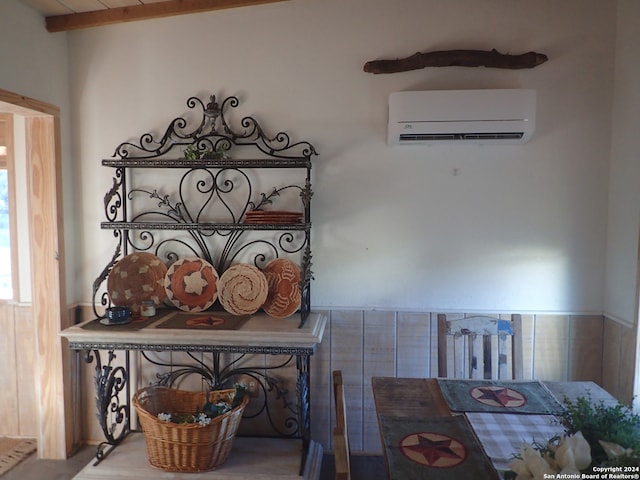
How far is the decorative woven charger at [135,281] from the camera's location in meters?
2.21

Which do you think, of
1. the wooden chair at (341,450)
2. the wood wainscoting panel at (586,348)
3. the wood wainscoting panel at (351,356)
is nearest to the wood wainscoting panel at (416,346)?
the wood wainscoting panel at (351,356)

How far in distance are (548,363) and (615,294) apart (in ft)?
1.56

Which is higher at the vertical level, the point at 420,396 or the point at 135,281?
the point at 135,281

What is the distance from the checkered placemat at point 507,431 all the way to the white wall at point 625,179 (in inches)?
34.8

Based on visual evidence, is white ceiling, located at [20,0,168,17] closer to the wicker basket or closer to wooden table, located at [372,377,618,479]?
the wicker basket

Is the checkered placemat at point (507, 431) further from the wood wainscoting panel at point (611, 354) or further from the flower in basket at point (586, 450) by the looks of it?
the wood wainscoting panel at point (611, 354)

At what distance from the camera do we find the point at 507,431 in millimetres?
1331

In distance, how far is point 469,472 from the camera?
44.5 inches

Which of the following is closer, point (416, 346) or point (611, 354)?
point (611, 354)

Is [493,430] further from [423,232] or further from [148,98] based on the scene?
[148,98]

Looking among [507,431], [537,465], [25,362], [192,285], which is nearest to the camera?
[537,465]

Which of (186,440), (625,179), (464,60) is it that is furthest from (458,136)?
(186,440)

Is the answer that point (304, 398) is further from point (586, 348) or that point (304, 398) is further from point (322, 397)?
point (586, 348)

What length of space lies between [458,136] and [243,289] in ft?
4.40
